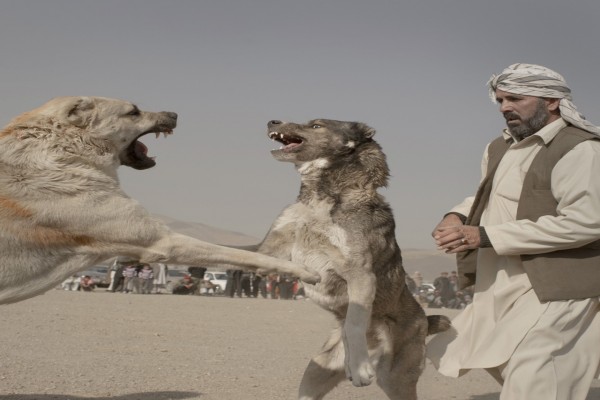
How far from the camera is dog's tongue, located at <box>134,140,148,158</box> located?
6355 mm

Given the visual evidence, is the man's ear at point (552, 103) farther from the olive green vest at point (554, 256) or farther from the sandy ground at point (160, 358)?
the sandy ground at point (160, 358)

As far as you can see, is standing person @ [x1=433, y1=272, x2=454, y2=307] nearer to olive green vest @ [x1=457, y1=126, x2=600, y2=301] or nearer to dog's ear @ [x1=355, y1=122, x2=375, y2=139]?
dog's ear @ [x1=355, y1=122, x2=375, y2=139]

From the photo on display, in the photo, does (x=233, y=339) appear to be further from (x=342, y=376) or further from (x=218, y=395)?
(x=342, y=376)

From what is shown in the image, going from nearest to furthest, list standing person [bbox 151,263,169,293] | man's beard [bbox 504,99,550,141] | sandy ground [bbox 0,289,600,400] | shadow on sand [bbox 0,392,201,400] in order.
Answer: man's beard [bbox 504,99,550,141], shadow on sand [bbox 0,392,201,400], sandy ground [bbox 0,289,600,400], standing person [bbox 151,263,169,293]

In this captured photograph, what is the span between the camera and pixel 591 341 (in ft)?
17.0

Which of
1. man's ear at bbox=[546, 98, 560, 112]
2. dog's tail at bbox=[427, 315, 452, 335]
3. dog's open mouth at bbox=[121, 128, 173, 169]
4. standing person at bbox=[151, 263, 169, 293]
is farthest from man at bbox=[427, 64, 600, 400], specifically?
standing person at bbox=[151, 263, 169, 293]

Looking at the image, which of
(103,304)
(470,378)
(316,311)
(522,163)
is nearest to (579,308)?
(522,163)

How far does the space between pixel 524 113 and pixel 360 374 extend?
225 centimetres

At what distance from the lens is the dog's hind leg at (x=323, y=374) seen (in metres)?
6.46

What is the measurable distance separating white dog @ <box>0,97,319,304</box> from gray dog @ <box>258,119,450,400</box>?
48 cm

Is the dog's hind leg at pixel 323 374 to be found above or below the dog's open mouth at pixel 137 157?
below

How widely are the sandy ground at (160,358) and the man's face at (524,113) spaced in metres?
4.27

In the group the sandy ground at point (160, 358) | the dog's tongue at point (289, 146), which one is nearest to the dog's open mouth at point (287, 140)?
the dog's tongue at point (289, 146)

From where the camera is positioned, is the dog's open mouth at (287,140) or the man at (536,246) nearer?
the man at (536,246)
